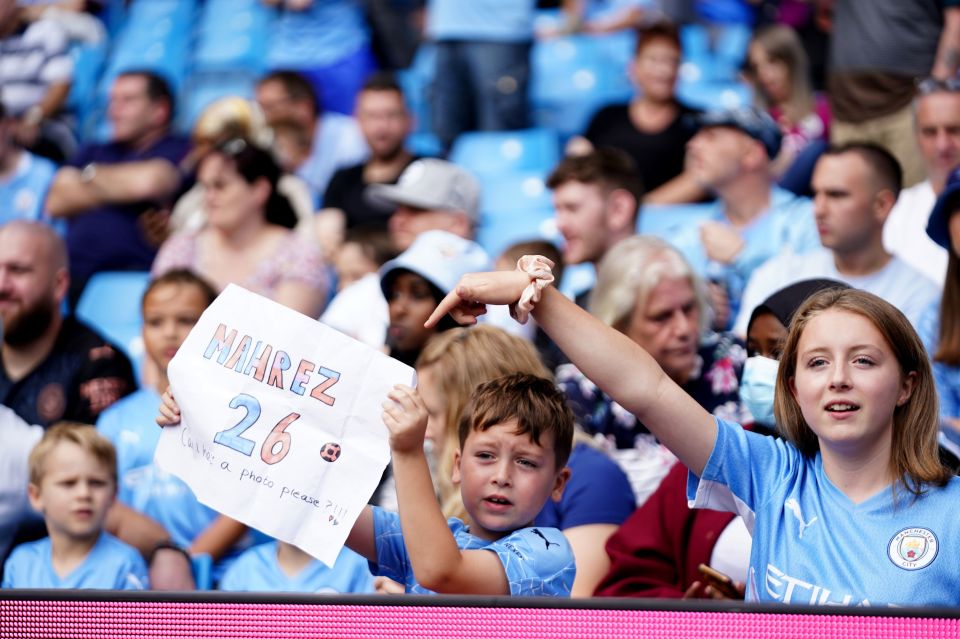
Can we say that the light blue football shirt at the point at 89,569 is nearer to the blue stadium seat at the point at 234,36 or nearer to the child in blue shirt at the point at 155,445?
the child in blue shirt at the point at 155,445

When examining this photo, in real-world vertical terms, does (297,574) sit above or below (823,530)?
below

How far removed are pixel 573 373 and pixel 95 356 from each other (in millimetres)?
1712

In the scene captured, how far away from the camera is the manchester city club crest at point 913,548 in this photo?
234 centimetres

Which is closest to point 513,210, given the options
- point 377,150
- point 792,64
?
point 377,150

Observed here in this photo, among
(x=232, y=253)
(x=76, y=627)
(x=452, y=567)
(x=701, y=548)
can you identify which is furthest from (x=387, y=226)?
(x=76, y=627)

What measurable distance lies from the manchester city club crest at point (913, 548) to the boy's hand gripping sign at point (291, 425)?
888 millimetres

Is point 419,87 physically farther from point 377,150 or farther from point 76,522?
point 76,522

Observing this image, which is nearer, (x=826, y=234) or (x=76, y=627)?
(x=76, y=627)

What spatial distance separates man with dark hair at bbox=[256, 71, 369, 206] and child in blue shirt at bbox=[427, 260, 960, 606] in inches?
202

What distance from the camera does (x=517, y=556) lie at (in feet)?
8.36

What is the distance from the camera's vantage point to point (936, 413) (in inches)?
99.2

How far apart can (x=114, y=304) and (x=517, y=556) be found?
13.9 ft

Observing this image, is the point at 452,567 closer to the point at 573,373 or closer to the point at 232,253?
the point at 573,373

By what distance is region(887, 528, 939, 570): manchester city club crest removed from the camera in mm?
2336
